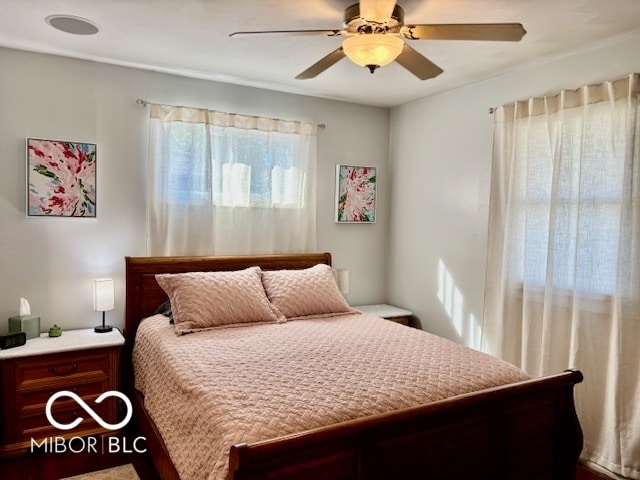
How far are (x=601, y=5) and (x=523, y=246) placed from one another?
1.49 m

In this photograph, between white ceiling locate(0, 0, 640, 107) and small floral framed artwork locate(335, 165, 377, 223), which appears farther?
small floral framed artwork locate(335, 165, 377, 223)

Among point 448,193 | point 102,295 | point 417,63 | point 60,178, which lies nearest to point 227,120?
point 60,178

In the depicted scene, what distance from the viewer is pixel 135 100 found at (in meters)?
3.35

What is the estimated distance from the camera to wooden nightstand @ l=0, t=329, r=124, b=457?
2.65m

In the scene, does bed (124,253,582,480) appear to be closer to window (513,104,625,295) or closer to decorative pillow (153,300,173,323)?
decorative pillow (153,300,173,323)

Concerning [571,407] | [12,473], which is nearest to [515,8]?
[571,407]

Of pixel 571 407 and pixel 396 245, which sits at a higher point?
pixel 396 245

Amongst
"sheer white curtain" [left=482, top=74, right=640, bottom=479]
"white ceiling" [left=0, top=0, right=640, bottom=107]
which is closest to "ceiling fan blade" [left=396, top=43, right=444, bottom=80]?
"white ceiling" [left=0, top=0, right=640, bottom=107]

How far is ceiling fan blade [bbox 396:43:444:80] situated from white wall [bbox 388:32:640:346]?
1147 millimetres

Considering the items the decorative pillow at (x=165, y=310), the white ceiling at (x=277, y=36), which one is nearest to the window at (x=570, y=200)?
the white ceiling at (x=277, y=36)

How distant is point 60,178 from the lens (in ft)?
10.2

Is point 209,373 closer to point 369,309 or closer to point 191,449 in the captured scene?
point 191,449

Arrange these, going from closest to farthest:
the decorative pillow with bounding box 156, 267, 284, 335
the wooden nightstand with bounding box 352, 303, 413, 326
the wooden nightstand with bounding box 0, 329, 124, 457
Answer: the wooden nightstand with bounding box 0, 329, 124, 457 < the decorative pillow with bounding box 156, 267, 284, 335 < the wooden nightstand with bounding box 352, 303, 413, 326

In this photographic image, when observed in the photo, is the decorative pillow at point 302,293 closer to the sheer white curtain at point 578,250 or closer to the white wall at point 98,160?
the white wall at point 98,160
